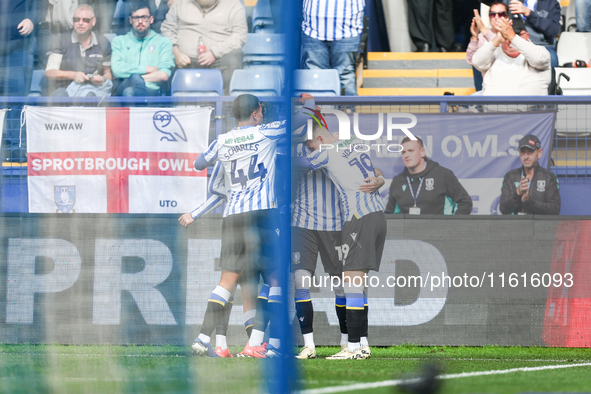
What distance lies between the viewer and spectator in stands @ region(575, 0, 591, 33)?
814 cm

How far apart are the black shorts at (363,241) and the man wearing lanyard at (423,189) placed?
0.73ft

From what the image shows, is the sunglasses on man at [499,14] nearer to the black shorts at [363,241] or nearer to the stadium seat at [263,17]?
the black shorts at [363,241]

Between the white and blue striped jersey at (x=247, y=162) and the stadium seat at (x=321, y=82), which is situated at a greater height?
the stadium seat at (x=321, y=82)

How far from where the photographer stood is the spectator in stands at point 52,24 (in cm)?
209

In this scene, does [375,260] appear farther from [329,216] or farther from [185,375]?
[185,375]

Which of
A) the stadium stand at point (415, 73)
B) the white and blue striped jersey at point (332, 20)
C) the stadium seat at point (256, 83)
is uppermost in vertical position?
the white and blue striped jersey at point (332, 20)

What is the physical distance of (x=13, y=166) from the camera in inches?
91.6

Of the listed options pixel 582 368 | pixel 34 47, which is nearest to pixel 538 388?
pixel 582 368

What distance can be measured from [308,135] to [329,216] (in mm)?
633

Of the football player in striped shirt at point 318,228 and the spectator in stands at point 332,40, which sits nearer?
the football player in striped shirt at point 318,228

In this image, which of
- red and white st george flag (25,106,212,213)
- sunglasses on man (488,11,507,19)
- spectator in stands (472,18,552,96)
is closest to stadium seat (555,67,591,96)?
spectator in stands (472,18,552,96)

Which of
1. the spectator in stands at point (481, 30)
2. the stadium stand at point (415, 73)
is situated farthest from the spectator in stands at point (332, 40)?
the spectator in stands at point (481, 30)

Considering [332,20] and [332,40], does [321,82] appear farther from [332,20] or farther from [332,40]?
[332,20]

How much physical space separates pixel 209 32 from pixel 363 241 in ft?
10.9
